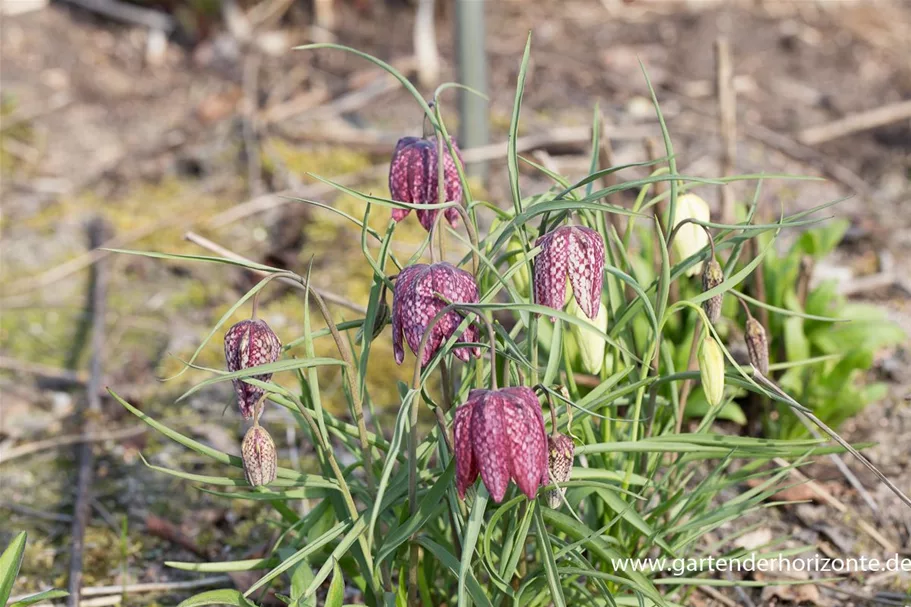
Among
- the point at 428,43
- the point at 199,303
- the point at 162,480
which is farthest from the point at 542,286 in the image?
the point at 428,43

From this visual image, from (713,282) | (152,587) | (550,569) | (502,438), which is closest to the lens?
(502,438)

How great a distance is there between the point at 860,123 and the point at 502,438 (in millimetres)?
2916

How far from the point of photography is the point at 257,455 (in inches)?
42.6

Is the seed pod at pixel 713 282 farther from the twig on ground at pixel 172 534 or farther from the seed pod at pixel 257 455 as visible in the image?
the twig on ground at pixel 172 534

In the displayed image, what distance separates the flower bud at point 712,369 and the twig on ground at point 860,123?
96.4 inches

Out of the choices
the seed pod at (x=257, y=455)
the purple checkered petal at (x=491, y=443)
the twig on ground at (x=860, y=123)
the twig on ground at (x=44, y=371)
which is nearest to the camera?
the purple checkered petal at (x=491, y=443)

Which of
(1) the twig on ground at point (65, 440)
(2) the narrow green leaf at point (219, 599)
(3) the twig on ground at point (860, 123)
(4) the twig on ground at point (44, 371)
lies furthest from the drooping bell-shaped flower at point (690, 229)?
(3) the twig on ground at point (860, 123)

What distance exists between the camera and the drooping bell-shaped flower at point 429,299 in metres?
1.04

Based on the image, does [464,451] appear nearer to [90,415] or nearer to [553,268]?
[553,268]

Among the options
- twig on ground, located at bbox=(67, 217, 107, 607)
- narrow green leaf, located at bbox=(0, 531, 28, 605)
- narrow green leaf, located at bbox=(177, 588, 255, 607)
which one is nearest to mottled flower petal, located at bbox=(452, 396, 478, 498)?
narrow green leaf, located at bbox=(177, 588, 255, 607)

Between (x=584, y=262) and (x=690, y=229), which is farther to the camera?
(x=690, y=229)

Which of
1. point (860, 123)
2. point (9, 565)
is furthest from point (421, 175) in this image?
point (860, 123)

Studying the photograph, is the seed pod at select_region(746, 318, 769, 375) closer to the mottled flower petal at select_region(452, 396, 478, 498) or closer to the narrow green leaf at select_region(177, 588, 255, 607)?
the mottled flower petal at select_region(452, 396, 478, 498)

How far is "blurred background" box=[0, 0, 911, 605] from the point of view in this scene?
6.49 feet
